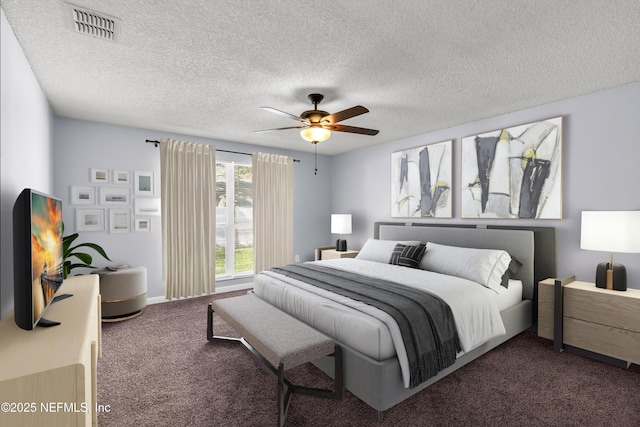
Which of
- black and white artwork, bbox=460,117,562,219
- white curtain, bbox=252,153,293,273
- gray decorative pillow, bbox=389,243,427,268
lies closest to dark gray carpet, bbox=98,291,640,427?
gray decorative pillow, bbox=389,243,427,268

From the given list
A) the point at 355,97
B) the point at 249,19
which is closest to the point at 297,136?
the point at 355,97

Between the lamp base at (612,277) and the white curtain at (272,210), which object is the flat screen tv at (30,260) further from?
the lamp base at (612,277)

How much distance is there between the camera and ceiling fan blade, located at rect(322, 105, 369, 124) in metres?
2.65

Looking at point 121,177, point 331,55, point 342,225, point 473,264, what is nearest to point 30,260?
point 331,55

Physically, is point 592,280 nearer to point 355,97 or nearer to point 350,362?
point 350,362

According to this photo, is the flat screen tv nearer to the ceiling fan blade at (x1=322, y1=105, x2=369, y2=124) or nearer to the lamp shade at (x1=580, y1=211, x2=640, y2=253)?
the ceiling fan blade at (x1=322, y1=105, x2=369, y2=124)

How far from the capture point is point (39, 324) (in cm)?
160

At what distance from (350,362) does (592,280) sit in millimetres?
2719

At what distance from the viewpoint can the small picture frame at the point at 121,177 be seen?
4.18 metres

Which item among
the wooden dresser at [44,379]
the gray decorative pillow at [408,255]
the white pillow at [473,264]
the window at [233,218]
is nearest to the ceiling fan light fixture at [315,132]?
the gray decorative pillow at [408,255]

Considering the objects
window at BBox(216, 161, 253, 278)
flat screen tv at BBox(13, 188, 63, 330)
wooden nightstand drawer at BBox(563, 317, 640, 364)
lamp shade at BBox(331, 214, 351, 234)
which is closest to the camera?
flat screen tv at BBox(13, 188, 63, 330)

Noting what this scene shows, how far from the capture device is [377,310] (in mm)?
2207

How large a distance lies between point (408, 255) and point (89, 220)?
411 centimetres

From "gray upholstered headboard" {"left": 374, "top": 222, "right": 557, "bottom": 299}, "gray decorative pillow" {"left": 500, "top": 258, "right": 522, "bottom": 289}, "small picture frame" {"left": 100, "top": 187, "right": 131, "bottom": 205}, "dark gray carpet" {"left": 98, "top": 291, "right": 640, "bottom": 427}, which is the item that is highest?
"small picture frame" {"left": 100, "top": 187, "right": 131, "bottom": 205}
